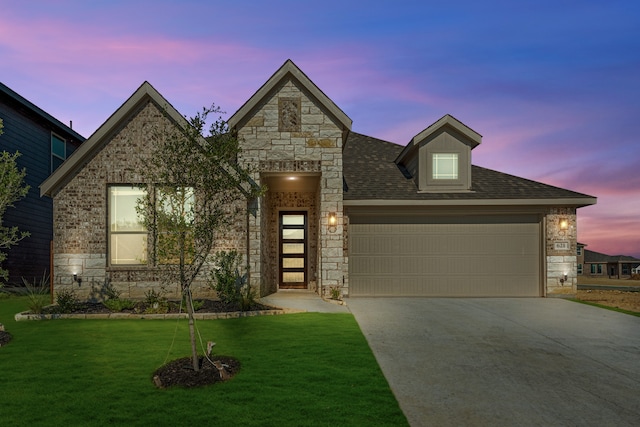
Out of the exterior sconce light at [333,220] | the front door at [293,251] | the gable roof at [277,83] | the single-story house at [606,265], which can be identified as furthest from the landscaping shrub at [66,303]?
the single-story house at [606,265]

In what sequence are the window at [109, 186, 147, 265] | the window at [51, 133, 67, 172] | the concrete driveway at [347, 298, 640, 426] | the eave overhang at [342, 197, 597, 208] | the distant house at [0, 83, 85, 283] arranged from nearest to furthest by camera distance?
the concrete driveway at [347, 298, 640, 426] < the window at [109, 186, 147, 265] < the eave overhang at [342, 197, 597, 208] < the distant house at [0, 83, 85, 283] < the window at [51, 133, 67, 172]

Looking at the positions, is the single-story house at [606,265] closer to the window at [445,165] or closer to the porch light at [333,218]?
the window at [445,165]

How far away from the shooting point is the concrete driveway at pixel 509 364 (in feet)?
14.8

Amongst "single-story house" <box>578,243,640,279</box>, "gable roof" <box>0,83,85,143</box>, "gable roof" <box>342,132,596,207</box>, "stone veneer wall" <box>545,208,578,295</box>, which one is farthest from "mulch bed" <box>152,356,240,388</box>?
"single-story house" <box>578,243,640,279</box>

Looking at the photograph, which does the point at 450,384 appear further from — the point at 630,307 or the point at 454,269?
the point at 630,307

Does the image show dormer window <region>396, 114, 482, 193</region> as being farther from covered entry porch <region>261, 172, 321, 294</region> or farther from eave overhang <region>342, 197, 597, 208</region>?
covered entry porch <region>261, 172, 321, 294</region>

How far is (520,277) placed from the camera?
44.8 ft

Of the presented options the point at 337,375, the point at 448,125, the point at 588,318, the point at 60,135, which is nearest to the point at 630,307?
the point at 588,318

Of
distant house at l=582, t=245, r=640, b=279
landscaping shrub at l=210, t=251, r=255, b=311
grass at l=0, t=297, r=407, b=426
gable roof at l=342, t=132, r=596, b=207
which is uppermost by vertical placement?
gable roof at l=342, t=132, r=596, b=207

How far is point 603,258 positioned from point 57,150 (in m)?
70.8

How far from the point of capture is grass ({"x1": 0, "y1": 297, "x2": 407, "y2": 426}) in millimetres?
4355

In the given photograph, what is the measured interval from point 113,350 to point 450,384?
216 inches

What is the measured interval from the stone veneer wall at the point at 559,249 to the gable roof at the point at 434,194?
1.68 ft

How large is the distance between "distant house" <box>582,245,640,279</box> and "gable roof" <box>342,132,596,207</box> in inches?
2247
